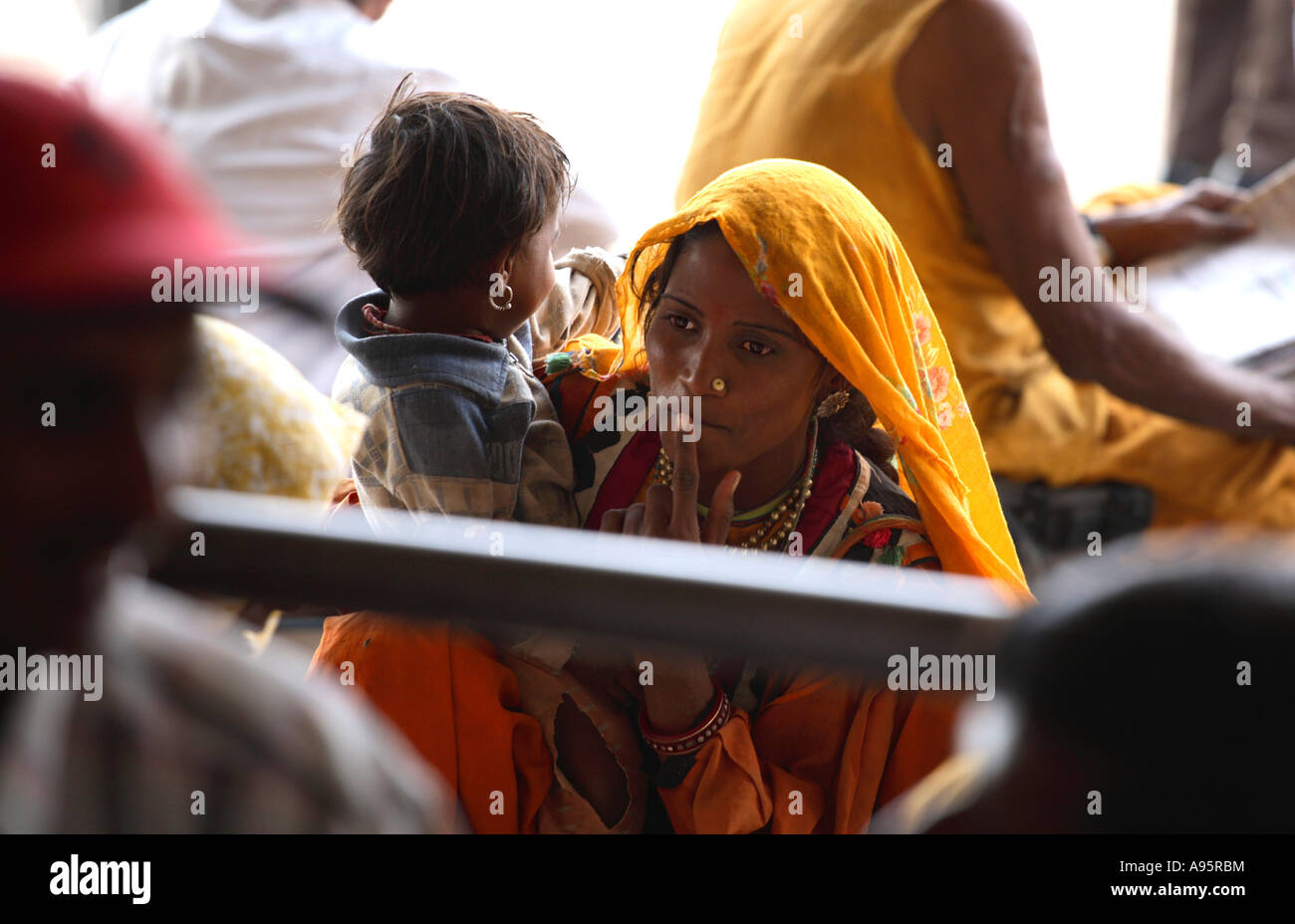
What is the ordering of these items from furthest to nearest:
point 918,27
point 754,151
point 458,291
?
point 754,151 → point 918,27 → point 458,291

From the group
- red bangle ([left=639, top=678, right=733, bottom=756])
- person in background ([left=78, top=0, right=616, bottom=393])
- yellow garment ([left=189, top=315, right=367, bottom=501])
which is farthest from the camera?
person in background ([left=78, top=0, right=616, bottom=393])

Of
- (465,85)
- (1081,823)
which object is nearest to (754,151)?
(465,85)

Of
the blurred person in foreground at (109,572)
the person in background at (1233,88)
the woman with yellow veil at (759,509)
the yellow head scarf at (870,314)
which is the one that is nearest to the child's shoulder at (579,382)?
the woman with yellow veil at (759,509)

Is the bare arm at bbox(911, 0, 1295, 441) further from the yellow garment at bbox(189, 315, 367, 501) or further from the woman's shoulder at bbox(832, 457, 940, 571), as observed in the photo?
the yellow garment at bbox(189, 315, 367, 501)

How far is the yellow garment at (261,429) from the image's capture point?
1.43m

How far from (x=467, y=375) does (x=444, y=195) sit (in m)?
0.17

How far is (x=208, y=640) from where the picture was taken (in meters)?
0.60

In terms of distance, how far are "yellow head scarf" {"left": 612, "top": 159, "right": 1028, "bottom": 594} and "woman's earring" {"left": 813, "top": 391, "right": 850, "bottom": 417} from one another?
54 millimetres

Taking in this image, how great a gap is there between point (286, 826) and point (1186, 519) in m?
1.79

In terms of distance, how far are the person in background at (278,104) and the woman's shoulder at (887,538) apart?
41.5 inches

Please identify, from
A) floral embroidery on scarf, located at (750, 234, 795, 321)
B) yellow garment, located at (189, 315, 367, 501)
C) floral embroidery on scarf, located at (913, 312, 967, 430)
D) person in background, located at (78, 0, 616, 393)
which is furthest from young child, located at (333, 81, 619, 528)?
person in background, located at (78, 0, 616, 393)

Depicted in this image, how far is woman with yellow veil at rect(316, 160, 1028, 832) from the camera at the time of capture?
3.99 feet

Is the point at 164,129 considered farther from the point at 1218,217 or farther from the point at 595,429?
the point at 1218,217

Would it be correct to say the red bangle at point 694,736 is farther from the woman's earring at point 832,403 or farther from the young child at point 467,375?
the woman's earring at point 832,403
